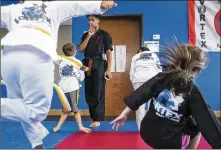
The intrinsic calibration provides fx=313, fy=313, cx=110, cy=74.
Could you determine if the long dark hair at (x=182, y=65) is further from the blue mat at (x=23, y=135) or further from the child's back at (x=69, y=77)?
the child's back at (x=69, y=77)

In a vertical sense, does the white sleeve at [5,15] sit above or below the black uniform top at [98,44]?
above

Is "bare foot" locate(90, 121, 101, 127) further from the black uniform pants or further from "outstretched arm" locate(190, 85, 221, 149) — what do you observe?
"outstretched arm" locate(190, 85, 221, 149)

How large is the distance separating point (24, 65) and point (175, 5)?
4186 millimetres

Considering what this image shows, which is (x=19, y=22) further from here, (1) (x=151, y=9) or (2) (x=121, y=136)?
(1) (x=151, y=9)

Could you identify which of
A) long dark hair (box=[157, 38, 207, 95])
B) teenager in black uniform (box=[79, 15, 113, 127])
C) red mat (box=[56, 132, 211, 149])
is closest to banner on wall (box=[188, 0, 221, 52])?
teenager in black uniform (box=[79, 15, 113, 127])

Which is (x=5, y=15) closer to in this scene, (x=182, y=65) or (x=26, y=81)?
(x=26, y=81)

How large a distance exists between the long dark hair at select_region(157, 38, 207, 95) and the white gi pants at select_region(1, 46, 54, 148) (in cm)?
60

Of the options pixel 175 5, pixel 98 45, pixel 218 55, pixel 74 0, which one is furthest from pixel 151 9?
pixel 74 0

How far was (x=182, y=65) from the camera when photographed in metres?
1.53

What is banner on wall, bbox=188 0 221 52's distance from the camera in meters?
5.22

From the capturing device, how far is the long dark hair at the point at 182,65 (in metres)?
1.50

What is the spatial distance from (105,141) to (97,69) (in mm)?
1155

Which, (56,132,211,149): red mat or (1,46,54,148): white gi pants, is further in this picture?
(56,132,211,149): red mat

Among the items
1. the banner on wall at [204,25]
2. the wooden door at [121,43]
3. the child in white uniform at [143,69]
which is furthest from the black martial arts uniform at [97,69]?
the banner on wall at [204,25]
